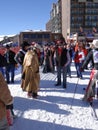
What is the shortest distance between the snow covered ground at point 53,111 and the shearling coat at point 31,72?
39cm

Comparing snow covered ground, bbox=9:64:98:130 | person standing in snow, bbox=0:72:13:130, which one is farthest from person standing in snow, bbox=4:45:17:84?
person standing in snow, bbox=0:72:13:130

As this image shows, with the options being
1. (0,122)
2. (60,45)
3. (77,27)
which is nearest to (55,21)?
(77,27)

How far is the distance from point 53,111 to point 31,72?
5.78ft

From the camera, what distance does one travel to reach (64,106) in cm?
846

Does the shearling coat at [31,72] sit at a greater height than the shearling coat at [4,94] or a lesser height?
lesser

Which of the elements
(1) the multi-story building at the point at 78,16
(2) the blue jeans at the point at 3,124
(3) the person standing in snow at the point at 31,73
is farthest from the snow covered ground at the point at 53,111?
(1) the multi-story building at the point at 78,16

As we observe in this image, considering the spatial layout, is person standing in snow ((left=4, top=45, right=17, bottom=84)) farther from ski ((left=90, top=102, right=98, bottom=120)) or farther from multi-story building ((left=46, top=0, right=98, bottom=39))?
multi-story building ((left=46, top=0, right=98, bottom=39))

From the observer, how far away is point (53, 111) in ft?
25.7

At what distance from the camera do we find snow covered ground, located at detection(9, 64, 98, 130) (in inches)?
259

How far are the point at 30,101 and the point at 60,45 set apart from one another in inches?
122

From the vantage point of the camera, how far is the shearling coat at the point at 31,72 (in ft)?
30.0

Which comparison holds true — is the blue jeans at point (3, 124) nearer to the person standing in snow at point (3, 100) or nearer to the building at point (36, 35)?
the person standing in snow at point (3, 100)

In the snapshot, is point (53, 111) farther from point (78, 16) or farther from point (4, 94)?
point (78, 16)

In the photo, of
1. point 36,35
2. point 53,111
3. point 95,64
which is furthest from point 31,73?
point 36,35
